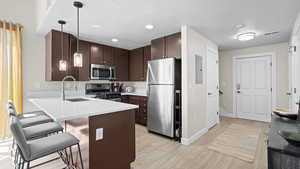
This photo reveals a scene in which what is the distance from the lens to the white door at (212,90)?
144 inches

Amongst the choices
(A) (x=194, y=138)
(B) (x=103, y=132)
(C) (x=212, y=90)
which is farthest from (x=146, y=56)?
(B) (x=103, y=132)

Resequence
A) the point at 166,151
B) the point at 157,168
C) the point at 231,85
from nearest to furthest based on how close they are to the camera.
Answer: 1. the point at 157,168
2. the point at 166,151
3. the point at 231,85

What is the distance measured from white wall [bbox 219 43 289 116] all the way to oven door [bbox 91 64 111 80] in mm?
3992

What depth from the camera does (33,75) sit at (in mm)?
3172

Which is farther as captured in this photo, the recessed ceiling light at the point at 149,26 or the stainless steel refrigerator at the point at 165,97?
the stainless steel refrigerator at the point at 165,97

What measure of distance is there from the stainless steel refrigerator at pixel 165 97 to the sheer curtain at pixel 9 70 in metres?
2.83

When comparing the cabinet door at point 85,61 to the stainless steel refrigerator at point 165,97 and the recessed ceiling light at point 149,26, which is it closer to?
the stainless steel refrigerator at point 165,97

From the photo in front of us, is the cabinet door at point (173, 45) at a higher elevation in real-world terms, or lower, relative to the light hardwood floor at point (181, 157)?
higher

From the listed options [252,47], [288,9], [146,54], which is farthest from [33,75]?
[252,47]

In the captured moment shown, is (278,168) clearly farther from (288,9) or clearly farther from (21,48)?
(21,48)

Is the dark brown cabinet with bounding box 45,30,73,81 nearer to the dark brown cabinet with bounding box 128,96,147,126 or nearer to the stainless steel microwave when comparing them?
the stainless steel microwave

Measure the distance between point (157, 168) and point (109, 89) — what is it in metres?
3.02

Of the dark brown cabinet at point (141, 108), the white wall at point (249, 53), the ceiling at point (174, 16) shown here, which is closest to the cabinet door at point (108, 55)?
the ceiling at point (174, 16)

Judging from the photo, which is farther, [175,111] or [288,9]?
[175,111]
